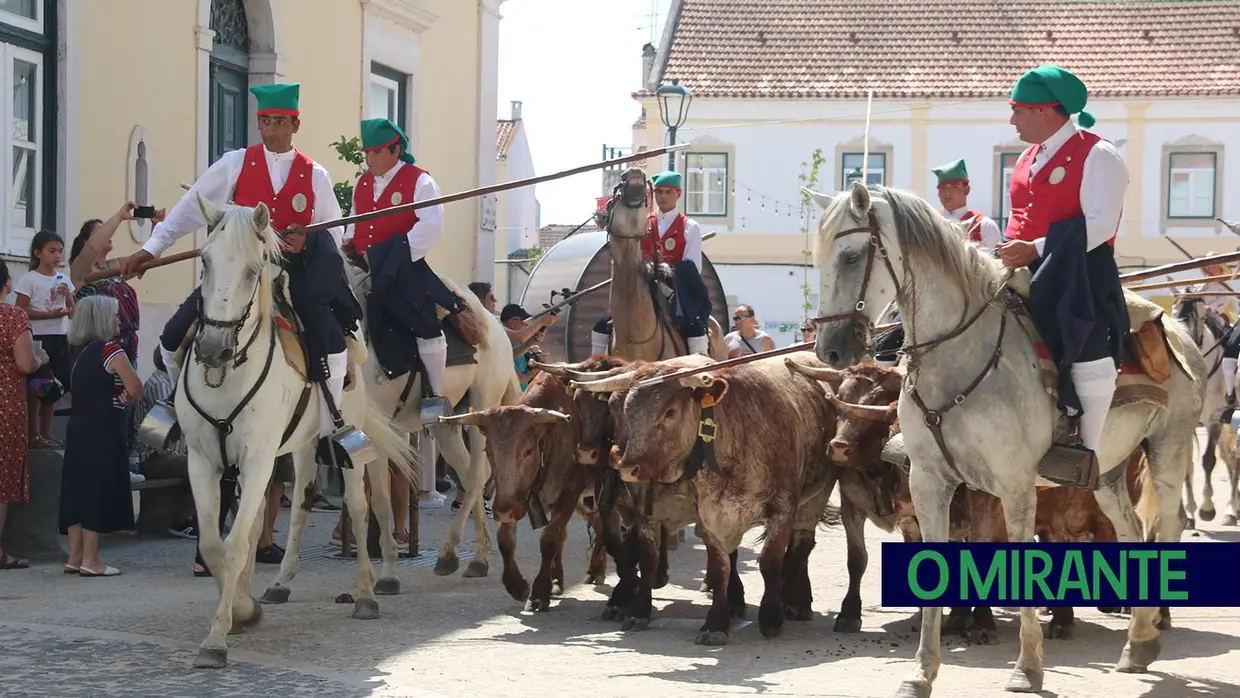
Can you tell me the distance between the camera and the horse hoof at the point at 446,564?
11453 millimetres

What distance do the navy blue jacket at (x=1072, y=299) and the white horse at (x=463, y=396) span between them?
5073mm

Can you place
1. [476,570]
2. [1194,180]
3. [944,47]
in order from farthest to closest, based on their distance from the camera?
[944,47]
[1194,180]
[476,570]

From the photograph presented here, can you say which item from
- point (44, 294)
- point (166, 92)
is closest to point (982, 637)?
point (44, 294)

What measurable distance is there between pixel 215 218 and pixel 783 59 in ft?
108

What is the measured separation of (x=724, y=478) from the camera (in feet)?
30.0

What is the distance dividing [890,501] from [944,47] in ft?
107

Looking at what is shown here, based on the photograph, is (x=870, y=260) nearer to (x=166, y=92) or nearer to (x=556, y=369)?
(x=556, y=369)

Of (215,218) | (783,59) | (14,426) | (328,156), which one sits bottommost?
(14,426)

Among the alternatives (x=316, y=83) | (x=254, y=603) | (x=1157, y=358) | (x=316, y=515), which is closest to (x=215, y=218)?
(x=254, y=603)

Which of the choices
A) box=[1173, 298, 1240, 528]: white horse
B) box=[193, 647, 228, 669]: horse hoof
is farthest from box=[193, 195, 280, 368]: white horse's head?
box=[1173, 298, 1240, 528]: white horse

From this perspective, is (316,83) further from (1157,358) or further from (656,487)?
(1157,358)

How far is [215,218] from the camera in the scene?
830 cm

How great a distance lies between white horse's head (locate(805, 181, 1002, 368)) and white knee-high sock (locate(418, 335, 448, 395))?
178 inches

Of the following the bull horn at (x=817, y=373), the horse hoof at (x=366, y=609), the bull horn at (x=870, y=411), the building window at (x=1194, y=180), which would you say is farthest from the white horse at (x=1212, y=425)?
the building window at (x=1194, y=180)
